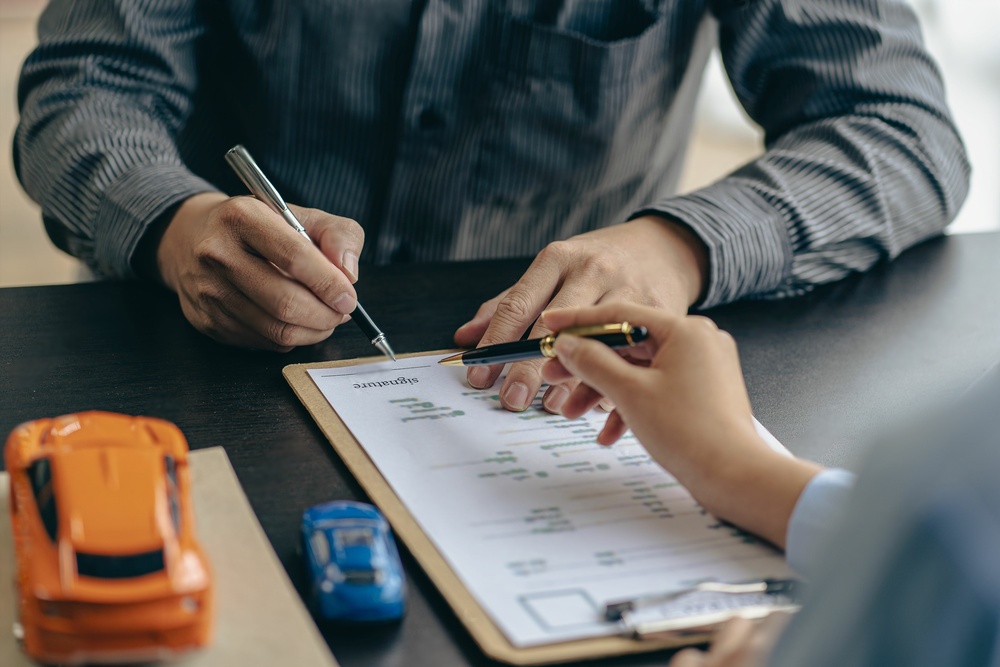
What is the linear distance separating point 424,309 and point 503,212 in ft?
1.34

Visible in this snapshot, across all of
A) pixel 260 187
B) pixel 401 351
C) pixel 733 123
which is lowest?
pixel 733 123

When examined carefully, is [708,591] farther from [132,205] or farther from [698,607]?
[132,205]

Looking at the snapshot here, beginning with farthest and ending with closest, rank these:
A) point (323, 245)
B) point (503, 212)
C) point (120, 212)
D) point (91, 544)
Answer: point (503, 212), point (120, 212), point (323, 245), point (91, 544)

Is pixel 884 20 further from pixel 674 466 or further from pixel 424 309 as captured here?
pixel 674 466

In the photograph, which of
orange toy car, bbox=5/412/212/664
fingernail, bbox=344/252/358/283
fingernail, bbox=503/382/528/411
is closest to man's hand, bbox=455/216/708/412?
fingernail, bbox=503/382/528/411

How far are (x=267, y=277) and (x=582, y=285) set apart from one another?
257mm

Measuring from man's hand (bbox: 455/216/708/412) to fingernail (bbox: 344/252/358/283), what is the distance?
10 cm

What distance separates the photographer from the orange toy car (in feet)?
1.29

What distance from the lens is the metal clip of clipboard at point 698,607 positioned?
0.46 metres

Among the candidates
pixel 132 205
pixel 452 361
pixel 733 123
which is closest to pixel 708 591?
pixel 452 361

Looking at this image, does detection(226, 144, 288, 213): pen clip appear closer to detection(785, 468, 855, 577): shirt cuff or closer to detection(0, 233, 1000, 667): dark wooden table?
detection(0, 233, 1000, 667): dark wooden table

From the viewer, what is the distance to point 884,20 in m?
1.16

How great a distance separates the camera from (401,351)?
795 mm

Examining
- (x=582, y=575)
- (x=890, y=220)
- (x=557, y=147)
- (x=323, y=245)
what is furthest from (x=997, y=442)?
(x=557, y=147)
